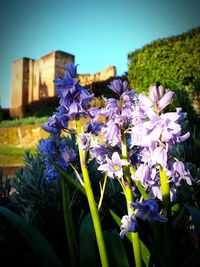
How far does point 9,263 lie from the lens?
1607 mm

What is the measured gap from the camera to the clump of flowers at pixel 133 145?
0.95m

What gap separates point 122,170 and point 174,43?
7928mm

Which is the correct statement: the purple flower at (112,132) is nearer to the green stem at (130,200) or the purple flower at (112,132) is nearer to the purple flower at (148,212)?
the green stem at (130,200)

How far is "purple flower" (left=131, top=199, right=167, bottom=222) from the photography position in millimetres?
873

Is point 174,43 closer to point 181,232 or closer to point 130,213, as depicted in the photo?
point 181,232

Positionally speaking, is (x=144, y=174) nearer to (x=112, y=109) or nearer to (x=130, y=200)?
(x=130, y=200)

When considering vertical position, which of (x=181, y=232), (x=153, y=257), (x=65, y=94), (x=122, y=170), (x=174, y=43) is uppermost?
(x=174, y=43)

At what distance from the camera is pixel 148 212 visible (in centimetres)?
89

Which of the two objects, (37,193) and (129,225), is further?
(37,193)

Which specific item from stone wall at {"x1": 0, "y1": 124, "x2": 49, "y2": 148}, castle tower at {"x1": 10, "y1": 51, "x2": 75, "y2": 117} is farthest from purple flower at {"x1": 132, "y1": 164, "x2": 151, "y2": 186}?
castle tower at {"x1": 10, "y1": 51, "x2": 75, "y2": 117}

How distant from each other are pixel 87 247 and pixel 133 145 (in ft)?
2.01

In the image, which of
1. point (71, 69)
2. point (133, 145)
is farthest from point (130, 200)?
point (71, 69)

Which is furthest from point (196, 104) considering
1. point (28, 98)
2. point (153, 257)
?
point (28, 98)

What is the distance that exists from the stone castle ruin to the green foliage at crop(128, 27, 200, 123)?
13.8m
